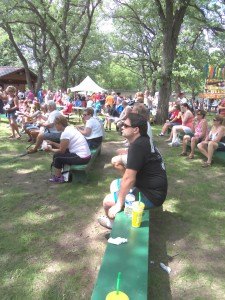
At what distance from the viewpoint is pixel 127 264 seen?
279 centimetres

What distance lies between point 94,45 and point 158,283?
4207 cm

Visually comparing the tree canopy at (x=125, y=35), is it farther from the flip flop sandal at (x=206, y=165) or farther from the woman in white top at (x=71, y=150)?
the woman in white top at (x=71, y=150)

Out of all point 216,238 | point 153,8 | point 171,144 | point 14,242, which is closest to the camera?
point 14,242

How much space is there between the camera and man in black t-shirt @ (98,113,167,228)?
144 inches

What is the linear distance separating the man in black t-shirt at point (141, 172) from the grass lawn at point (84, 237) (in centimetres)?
55

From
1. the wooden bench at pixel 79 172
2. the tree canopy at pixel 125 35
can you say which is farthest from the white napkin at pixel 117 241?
the tree canopy at pixel 125 35

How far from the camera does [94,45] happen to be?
1672 inches

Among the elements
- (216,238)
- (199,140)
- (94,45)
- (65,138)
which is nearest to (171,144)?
(199,140)

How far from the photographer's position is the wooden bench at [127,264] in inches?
96.1

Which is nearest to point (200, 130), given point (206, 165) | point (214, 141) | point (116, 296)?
point (214, 141)

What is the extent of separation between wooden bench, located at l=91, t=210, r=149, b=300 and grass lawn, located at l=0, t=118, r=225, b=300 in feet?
1.51

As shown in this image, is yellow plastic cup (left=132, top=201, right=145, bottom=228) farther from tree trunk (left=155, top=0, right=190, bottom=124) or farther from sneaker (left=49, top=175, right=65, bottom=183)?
tree trunk (left=155, top=0, right=190, bottom=124)

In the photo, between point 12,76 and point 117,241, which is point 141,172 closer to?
point 117,241

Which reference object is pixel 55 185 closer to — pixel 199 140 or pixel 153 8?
pixel 199 140
